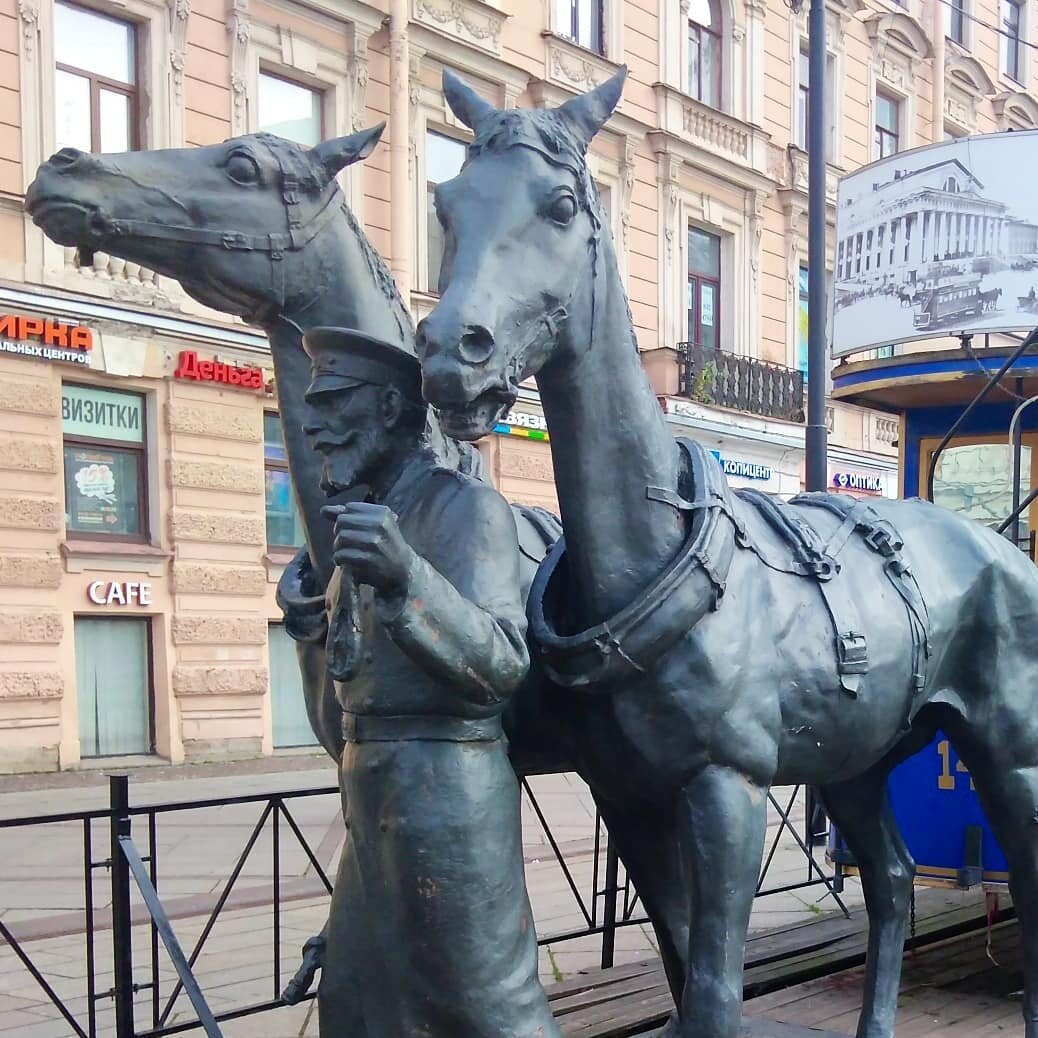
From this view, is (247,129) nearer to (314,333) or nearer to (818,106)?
(818,106)

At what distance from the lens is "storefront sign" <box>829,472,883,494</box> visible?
71.3 feet

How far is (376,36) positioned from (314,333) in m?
13.7

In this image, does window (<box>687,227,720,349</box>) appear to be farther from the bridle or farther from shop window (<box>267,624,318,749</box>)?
the bridle

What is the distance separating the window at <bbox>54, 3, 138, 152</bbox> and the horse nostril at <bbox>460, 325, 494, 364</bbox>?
11537 mm

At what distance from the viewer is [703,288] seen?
802 inches

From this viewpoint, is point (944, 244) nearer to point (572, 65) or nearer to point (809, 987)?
point (809, 987)

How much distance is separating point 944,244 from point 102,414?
32.3 ft

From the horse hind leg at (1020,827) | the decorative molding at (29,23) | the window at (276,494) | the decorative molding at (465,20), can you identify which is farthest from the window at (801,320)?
the horse hind leg at (1020,827)

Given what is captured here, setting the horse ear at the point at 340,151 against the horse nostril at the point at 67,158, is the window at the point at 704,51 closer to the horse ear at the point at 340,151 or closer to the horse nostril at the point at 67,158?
the horse ear at the point at 340,151

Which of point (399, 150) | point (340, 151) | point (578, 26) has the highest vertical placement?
point (578, 26)

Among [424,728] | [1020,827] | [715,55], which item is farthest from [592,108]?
[715,55]

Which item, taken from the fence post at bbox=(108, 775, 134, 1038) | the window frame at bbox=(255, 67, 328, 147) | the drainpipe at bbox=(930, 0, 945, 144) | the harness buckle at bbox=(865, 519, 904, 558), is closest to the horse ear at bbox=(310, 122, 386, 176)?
the harness buckle at bbox=(865, 519, 904, 558)

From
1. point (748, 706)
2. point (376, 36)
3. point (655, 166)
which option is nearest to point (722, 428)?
point (655, 166)

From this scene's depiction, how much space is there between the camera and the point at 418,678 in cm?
264
